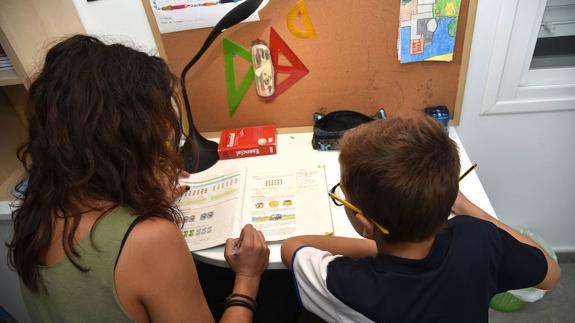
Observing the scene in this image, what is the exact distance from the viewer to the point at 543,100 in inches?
46.9

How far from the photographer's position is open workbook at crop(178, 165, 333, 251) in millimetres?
896

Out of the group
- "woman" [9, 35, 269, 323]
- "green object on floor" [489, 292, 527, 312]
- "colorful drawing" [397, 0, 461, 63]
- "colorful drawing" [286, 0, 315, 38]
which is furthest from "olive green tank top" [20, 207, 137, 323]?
"green object on floor" [489, 292, 527, 312]

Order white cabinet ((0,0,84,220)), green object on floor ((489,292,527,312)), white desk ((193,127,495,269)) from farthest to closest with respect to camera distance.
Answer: green object on floor ((489,292,527,312)) → white cabinet ((0,0,84,220)) → white desk ((193,127,495,269))

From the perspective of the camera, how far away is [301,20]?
3.68 ft

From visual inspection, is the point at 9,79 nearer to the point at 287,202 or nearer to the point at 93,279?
the point at 93,279

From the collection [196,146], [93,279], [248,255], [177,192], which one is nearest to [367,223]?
[248,255]

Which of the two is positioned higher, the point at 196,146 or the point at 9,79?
the point at 9,79

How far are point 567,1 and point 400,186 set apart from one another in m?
1.06

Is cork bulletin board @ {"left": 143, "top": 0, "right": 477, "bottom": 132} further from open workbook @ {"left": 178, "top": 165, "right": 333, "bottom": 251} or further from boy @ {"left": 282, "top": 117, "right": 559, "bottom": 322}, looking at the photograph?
boy @ {"left": 282, "top": 117, "right": 559, "bottom": 322}

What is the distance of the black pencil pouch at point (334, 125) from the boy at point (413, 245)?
0.50 metres

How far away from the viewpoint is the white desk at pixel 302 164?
0.87m

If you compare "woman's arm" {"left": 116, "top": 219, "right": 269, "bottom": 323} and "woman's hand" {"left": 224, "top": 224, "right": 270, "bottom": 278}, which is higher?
"woman's arm" {"left": 116, "top": 219, "right": 269, "bottom": 323}

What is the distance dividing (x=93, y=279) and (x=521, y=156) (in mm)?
1375

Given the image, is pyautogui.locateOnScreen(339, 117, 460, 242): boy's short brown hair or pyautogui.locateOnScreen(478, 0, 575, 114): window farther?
pyautogui.locateOnScreen(478, 0, 575, 114): window
